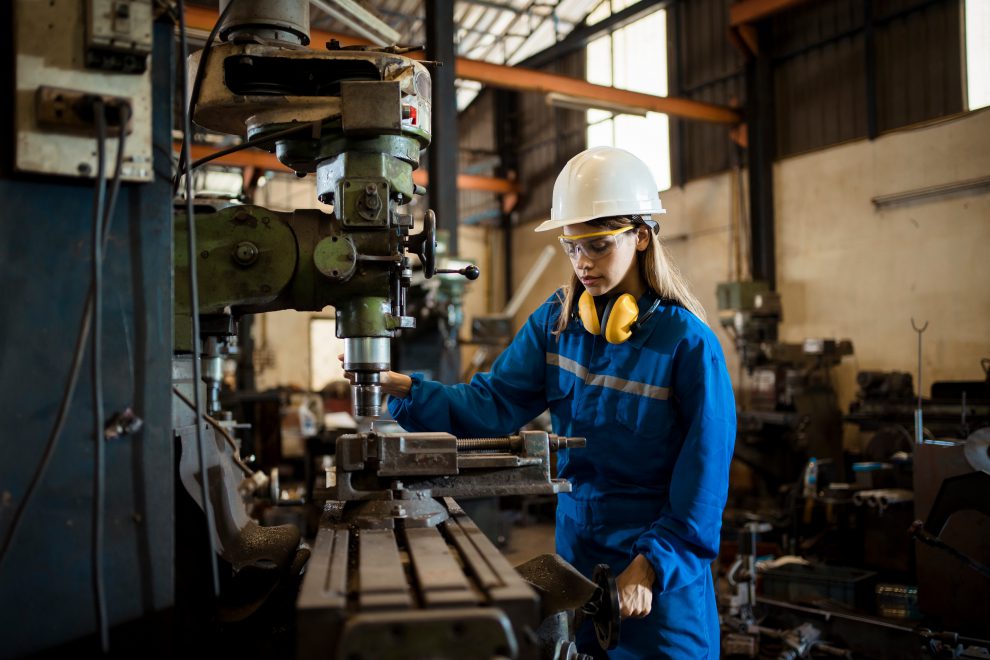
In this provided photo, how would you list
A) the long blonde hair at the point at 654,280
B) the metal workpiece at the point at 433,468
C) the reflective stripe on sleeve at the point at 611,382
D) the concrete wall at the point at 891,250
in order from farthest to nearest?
the concrete wall at the point at 891,250
the long blonde hair at the point at 654,280
the reflective stripe on sleeve at the point at 611,382
the metal workpiece at the point at 433,468

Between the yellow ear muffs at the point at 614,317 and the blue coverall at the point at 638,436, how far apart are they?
1.0 inches

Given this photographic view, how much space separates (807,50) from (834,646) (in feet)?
16.0

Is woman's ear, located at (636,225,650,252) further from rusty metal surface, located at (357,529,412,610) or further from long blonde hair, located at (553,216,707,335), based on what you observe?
rusty metal surface, located at (357,529,412,610)

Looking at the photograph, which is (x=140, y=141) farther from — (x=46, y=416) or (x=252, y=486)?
(x=252, y=486)

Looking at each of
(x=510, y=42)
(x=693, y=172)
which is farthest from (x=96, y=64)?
(x=510, y=42)

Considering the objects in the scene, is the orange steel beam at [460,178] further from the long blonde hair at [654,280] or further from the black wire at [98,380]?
the black wire at [98,380]

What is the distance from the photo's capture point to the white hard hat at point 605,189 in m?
1.44

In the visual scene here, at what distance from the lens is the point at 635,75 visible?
7.57 meters

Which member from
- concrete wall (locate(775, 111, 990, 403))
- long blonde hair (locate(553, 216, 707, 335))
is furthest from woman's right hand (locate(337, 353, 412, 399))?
concrete wall (locate(775, 111, 990, 403))

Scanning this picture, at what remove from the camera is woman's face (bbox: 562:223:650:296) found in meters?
1.41

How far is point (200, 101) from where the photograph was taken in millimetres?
1212

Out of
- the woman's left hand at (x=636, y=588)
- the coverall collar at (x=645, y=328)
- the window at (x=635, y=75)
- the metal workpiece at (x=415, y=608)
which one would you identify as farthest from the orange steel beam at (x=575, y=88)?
the metal workpiece at (x=415, y=608)

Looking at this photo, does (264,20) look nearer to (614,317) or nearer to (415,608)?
(614,317)

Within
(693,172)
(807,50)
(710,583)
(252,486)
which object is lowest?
(710,583)
